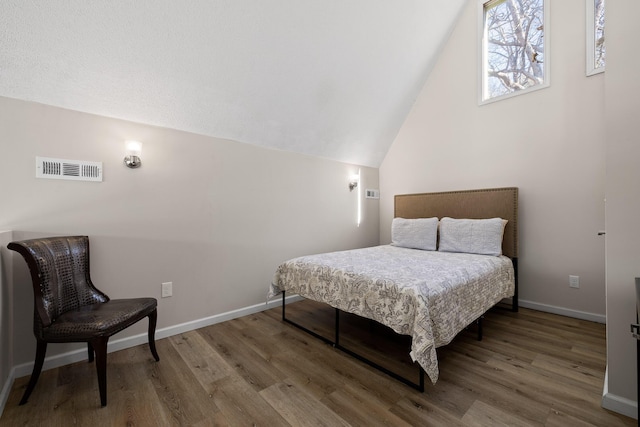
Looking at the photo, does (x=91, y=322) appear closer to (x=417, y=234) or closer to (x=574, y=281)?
(x=417, y=234)

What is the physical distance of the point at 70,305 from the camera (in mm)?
1838

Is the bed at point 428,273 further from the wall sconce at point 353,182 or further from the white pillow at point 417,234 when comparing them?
the wall sconce at point 353,182

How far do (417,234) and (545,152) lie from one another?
158cm

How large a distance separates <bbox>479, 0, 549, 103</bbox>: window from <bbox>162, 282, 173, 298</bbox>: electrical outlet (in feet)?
13.2

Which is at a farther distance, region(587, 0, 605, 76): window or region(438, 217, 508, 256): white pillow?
region(438, 217, 508, 256): white pillow

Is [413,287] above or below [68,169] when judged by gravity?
below

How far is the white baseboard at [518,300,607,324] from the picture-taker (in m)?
2.64

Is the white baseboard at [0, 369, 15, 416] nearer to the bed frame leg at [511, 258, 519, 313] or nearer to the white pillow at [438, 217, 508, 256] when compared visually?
the white pillow at [438, 217, 508, 256]

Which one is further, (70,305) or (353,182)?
(353,182)

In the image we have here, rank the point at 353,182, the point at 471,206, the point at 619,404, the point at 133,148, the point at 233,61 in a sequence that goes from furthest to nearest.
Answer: the point at 353,182 → the point at 471,206 → the point at 233,61 → the point at 133,148 → the point at 619,404

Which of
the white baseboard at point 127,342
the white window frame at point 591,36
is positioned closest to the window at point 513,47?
the white window frame at point 591,36

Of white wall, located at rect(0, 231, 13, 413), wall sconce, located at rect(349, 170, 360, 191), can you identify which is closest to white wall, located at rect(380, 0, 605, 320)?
wall sconce, located at rect(349, 170, 360, 191)

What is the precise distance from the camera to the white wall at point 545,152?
2.68 metres

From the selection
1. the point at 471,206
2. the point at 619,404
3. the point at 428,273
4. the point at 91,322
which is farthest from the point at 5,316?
the point at 471,206
